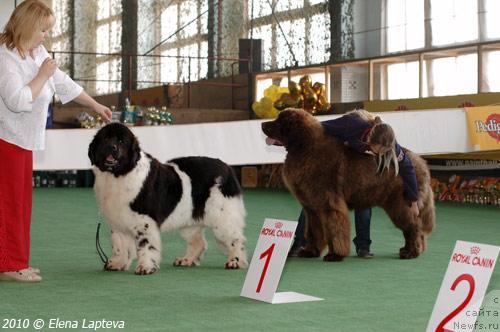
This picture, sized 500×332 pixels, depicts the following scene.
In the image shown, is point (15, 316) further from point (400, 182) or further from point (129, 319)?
point (400, 182)

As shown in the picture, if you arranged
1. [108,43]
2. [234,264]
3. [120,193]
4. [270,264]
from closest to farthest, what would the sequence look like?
[270,264], [120,193], [234,264], [108,43]

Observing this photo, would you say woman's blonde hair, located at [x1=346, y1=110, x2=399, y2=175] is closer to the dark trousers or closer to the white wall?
the dark trousers

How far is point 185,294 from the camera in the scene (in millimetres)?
4723

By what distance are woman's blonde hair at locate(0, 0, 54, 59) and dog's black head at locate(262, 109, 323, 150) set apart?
1.91 metres

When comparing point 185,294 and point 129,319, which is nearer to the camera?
point 129,319

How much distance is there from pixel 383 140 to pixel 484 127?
4266mm

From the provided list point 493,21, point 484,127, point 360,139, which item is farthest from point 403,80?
point 360,139

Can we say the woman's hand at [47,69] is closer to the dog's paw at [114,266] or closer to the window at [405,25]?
the dog's paw at [114,266]

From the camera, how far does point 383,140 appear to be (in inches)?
234

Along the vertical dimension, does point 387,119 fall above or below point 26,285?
above

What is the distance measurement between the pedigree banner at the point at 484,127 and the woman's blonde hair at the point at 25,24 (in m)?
6.03

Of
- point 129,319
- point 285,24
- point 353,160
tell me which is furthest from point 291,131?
point 285,24

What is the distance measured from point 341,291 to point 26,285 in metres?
1.77

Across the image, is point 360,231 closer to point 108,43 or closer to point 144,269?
point 144,269
